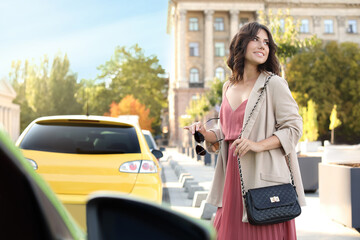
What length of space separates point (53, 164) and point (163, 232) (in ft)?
13.1

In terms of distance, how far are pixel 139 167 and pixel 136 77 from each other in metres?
71.2

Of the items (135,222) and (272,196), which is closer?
(135,222)

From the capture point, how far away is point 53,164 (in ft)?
14.6

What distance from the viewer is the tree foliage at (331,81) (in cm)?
5394

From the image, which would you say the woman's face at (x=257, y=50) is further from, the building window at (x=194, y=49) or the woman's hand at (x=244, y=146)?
the building window at (x=194, y=49)

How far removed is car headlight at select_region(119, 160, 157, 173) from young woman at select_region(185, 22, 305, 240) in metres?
1.91

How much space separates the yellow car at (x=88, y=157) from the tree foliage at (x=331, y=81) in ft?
161

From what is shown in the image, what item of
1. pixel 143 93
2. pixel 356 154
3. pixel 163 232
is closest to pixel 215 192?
pixel 163 232

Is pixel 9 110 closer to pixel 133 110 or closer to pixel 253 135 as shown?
pixel 133 110

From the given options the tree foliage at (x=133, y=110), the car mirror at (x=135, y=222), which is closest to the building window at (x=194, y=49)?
the tree foliage at (x=133, y=110)

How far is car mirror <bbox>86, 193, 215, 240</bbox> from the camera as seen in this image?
2.04 ft

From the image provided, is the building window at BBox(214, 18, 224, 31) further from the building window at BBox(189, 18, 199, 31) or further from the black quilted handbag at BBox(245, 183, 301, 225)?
the black quilted handbag at BBox(245, 183, 301, 225)

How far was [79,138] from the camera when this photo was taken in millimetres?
5078

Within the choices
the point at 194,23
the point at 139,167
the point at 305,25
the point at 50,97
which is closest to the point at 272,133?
the point at 139,167
